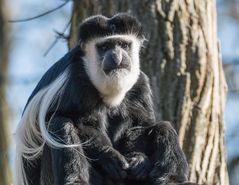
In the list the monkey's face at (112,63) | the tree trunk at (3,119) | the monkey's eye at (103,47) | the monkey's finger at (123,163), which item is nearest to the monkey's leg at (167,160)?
the monkey's finger at (123,163)

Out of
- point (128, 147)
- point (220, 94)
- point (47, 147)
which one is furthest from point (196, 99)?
point (47, 147)

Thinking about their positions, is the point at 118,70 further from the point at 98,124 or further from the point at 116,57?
the point at 98,124

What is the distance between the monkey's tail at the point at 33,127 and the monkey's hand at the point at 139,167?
1.59 ft

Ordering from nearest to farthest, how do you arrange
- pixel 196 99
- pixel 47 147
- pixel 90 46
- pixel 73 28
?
1. pixel 47 147
2. pixel 90 46
3. pixel 196 99
4. pixel 73 28

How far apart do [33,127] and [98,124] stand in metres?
0.37

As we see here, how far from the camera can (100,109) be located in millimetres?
3971

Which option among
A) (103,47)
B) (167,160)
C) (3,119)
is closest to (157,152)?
(167,160)

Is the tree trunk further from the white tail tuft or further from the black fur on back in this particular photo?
the black fur on back

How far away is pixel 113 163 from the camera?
3.75 m

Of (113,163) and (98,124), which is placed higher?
(98,124)

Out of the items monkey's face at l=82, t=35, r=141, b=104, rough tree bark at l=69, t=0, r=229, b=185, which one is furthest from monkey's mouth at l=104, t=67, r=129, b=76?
rough tree bark at l=69, t=0, r=229, b=185

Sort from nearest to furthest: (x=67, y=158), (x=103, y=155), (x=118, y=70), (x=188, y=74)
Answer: (x=67, y=158)
(x=103, y=155)
(x=118, y=70)
(x=188, y=74)

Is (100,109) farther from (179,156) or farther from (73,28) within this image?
(73,28)

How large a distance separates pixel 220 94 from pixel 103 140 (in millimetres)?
1126
